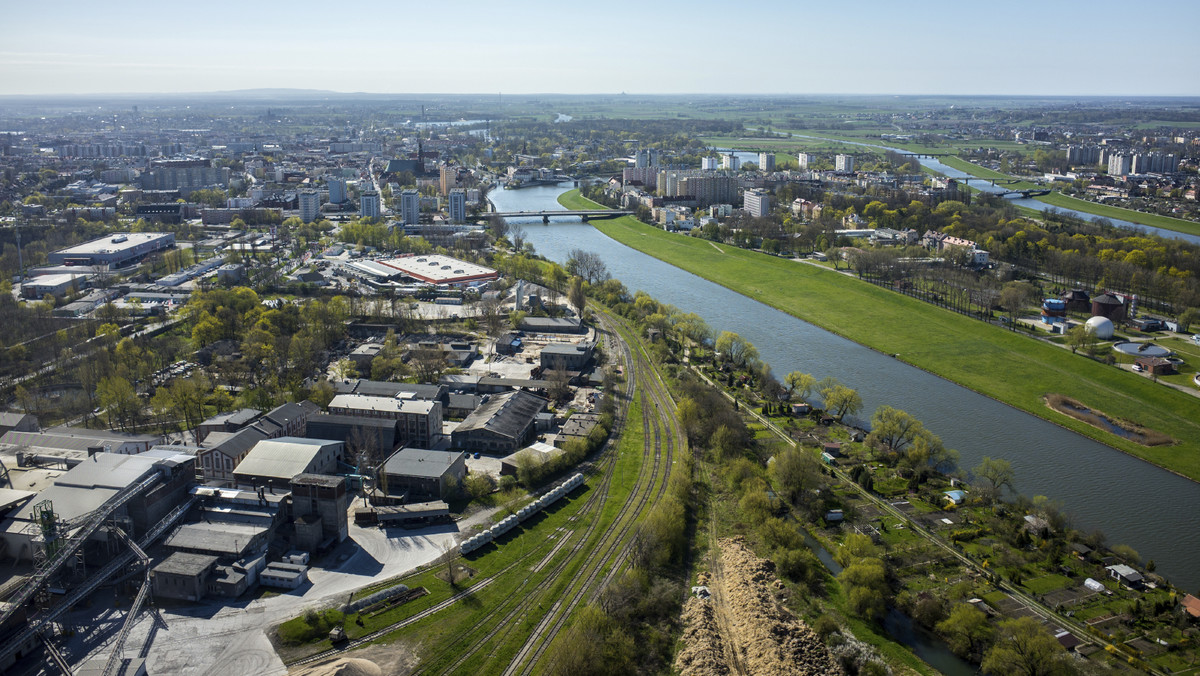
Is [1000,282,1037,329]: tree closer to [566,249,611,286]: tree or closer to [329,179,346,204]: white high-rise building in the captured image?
[566,249,611,286]: tree

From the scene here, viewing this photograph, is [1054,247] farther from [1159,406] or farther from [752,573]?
[752,573]

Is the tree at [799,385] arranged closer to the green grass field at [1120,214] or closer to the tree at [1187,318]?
the tree at [1187,318]

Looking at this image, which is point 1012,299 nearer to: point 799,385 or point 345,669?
point 799,385

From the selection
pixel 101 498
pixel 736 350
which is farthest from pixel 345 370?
pixel 736 350

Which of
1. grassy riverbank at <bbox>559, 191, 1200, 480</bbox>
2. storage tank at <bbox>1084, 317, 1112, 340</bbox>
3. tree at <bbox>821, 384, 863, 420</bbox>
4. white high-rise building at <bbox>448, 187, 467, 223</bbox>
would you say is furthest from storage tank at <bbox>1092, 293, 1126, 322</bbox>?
white high-rise building at <bbox>448, 187, 467, 223</bbox>

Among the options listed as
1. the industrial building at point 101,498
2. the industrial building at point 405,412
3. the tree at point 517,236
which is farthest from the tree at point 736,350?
the tree at point 517,236
